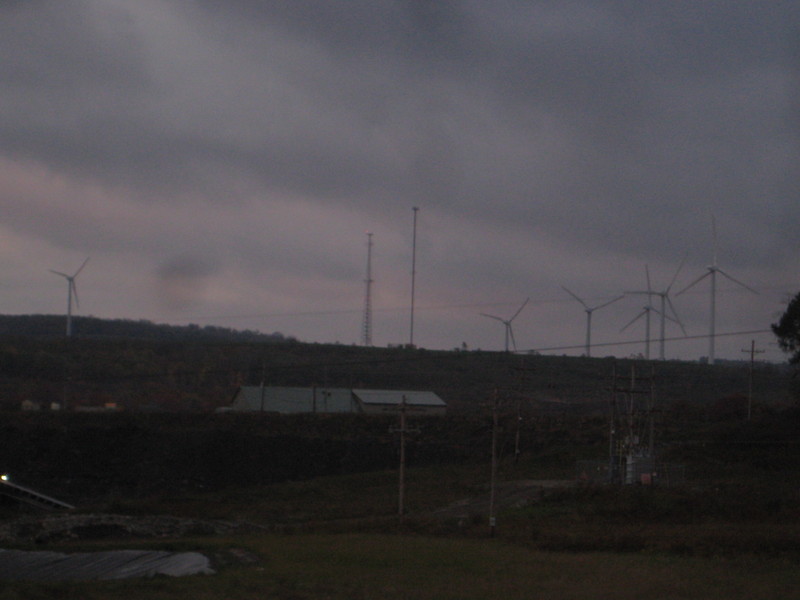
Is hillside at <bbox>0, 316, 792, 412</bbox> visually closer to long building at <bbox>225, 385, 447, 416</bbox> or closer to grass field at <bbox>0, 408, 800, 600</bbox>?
long building at <bbox>225, 385, 447, 416</bbox>

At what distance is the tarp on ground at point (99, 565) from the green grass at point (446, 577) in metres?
1.45

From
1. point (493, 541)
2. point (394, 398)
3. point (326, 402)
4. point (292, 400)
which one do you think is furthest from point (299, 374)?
point (493, 541)

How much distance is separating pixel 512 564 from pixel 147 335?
177m

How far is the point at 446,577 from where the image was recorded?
25766 millimetres

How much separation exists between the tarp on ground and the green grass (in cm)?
145

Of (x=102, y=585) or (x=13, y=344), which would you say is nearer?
(x=102, y=585)

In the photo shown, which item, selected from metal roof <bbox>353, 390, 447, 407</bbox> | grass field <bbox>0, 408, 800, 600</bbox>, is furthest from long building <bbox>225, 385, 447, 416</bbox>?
grass field <bbox>0, 408, 800, 600</bbox>

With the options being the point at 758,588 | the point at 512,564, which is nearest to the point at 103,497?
the point at 512,564

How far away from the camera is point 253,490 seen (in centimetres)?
6203

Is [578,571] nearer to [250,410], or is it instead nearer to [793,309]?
[793,309]

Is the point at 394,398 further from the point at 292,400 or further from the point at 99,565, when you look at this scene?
the point at 99,565

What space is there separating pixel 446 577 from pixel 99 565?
34.9 ft

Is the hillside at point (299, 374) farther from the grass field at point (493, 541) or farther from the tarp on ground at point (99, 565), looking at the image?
the tarp on ground at point (99, 565)

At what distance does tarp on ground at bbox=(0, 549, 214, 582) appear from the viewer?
26.4 m
